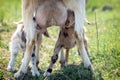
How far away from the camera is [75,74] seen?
24.2 ft

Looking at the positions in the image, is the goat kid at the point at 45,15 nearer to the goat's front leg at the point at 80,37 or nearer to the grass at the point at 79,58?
the goat's front leg at the point at 80,37

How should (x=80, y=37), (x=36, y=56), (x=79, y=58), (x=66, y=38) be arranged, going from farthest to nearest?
1. (x=79, y=58)
2. (x=36, y=56)
3. (x=66, y=38)
4. (x=80, y=37)

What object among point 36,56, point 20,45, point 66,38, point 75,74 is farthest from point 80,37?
point 20,45

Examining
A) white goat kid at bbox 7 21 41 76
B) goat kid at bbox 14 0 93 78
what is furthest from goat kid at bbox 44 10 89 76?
white goat kid at bbox 7 21 41 76

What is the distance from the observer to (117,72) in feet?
24.0

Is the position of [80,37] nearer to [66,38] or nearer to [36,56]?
[66,38]

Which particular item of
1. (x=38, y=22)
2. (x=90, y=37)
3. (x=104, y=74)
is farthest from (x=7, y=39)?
(x=104, y=74)

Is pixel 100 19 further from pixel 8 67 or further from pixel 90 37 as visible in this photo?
pixel 8 67

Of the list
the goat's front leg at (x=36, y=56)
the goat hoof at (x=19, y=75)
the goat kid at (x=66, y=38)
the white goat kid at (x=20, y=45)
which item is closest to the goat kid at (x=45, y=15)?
the goat hoof at (x=19, y=75)

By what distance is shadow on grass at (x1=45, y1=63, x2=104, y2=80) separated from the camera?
730cm

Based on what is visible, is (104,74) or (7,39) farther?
(7,39)

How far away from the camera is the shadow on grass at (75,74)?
7.30 m

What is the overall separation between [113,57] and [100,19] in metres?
5.54

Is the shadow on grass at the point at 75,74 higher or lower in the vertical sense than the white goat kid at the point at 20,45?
lower
